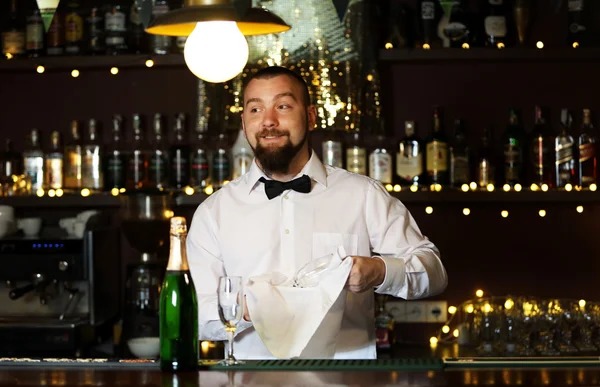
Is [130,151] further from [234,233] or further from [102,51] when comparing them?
[234,233]

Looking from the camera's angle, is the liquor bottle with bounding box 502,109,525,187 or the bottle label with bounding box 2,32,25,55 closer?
the liquor bottle with bounding box 502,109,525,187

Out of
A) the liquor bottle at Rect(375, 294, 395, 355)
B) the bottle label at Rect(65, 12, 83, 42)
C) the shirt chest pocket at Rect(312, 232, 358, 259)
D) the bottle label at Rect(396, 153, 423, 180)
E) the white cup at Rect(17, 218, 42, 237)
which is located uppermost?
the bottle label at Rect(65, 12, 83, 42)

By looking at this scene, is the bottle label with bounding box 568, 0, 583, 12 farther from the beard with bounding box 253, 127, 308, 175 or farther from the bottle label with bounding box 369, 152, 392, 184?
the beard with bounding box 253, 127, 308, 175

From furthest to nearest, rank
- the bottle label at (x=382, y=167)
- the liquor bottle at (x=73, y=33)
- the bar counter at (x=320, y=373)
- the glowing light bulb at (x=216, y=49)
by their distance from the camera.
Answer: the liquor bottle at (x=73, y=33), the bottle label at (x=382, y=167), the glowing light bulb at (x=216, y=49), the bar counter at (x=320, y=373)

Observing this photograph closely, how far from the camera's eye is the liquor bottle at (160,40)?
3.78m

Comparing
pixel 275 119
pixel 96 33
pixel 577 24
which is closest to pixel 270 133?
pixel 275 119

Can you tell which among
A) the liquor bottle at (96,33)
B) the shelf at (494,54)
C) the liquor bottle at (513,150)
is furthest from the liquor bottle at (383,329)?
the liquor bottle at (96,33)

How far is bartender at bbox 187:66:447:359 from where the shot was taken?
104 inches

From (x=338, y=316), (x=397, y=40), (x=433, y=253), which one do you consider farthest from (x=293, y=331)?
(x=397, y=40)

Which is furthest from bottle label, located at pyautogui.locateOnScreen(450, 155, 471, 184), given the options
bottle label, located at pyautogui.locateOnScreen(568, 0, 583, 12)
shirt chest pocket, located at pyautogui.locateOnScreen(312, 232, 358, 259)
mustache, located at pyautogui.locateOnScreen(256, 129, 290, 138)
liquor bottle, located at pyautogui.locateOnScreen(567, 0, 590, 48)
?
mustache, located at pyautogui.locateOnScreen(256, 129, 290, 138)

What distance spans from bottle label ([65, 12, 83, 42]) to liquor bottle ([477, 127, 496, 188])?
5.36 feet

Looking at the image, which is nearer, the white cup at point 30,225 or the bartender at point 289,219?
the bartender at point 289,219

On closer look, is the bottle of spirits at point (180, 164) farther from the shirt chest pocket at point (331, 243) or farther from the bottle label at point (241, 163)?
the shirt chest pocket at point (331, 243)

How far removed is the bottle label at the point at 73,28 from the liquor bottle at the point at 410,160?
4.36 feet
